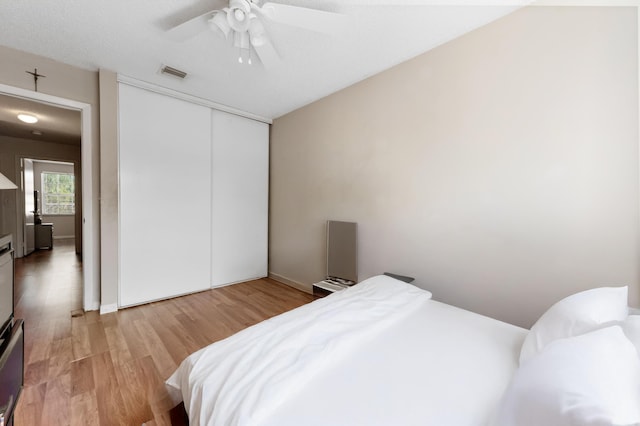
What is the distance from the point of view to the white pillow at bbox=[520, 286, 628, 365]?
102cm

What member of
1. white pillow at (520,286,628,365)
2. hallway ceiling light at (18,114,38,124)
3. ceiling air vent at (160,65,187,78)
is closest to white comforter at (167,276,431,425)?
white pillow at (520,286,628,365)

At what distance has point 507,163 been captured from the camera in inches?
70.7

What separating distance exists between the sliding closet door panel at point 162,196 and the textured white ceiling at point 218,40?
0.38 meters

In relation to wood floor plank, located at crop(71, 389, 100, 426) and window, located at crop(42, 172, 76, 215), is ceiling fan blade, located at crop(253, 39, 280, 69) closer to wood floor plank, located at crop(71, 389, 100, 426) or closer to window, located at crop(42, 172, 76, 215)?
wood floor plank, located at crop(71, 389, 100, 426)

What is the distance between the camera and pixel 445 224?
82.8 inches

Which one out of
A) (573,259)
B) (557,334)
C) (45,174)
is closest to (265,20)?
(557,334)

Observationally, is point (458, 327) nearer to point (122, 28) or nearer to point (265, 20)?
point (265, 20)

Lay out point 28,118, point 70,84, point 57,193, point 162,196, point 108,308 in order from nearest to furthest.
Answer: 1. point 70,84
2. point 108,308
3. point 162,196
4. point 28,118
5. point 57,193

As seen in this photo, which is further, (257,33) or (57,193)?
(57,193)

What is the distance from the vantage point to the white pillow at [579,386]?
0.58 metres

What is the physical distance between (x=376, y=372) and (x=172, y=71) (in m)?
3.19

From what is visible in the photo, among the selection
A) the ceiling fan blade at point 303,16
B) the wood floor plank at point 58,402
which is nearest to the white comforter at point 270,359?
the wood floor plank at point 58,402

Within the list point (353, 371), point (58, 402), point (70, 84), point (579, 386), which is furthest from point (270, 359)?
point (70, 84)

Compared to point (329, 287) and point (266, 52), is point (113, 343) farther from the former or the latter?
point (266, 52)
